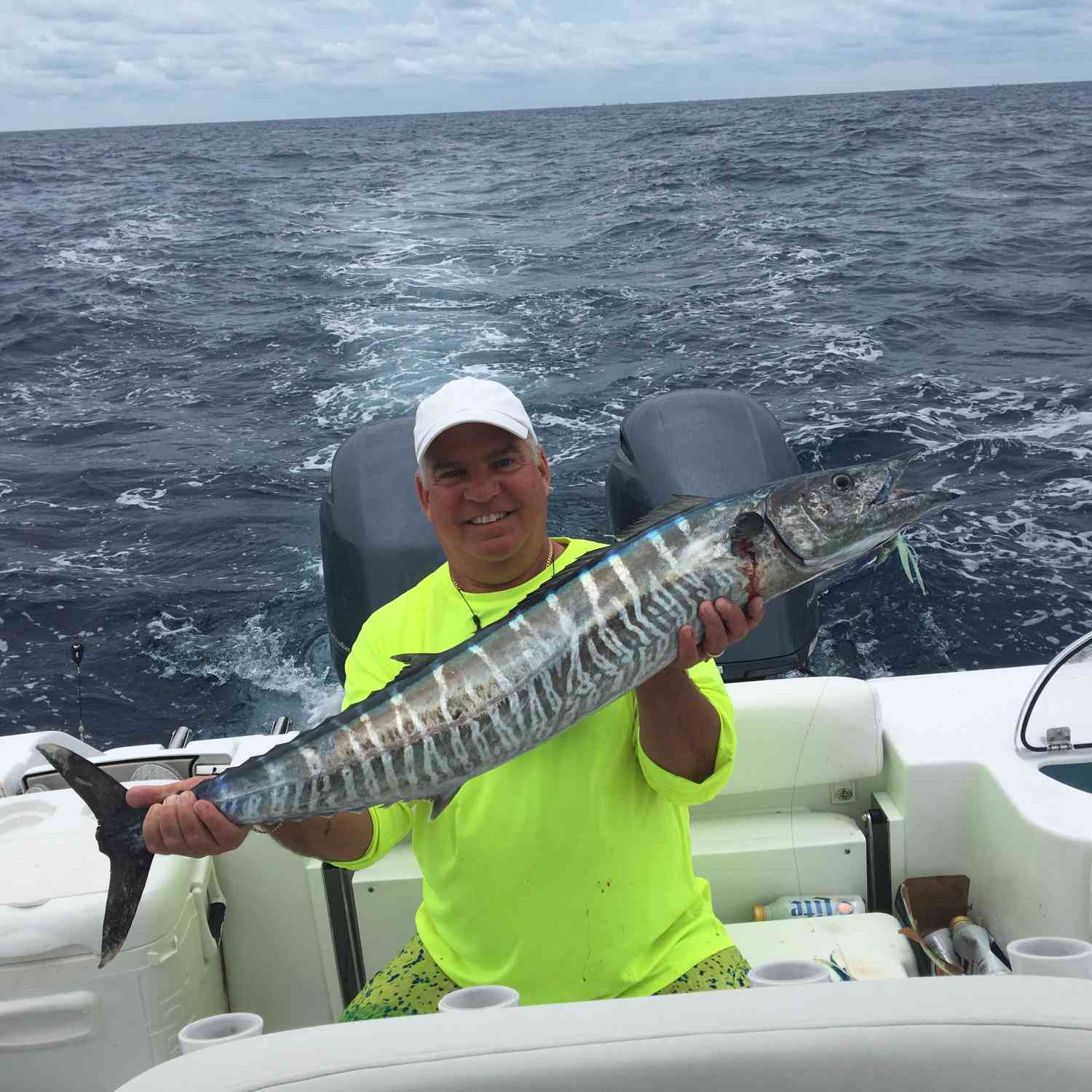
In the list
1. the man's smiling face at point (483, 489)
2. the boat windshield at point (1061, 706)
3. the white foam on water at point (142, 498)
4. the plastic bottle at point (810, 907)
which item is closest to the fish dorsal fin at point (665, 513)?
the man's smiling face at point (483, 489)

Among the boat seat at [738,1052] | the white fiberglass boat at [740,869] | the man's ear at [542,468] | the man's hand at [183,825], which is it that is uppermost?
the man's ear at [542,468]

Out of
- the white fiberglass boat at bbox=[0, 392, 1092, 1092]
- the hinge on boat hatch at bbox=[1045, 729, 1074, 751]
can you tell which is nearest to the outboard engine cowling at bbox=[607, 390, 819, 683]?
the white fiberglass boat at bbox=[0, 392, 1092, 1092]

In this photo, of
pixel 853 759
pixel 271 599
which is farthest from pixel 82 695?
pixel 853 759

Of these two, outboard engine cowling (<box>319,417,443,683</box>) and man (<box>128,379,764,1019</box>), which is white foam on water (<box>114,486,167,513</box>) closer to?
outboard engine cowling (<box>319,417,443,683</box>)

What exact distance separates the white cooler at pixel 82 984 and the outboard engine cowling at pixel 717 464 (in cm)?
227

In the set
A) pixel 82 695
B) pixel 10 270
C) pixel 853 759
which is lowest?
pixel 82 695

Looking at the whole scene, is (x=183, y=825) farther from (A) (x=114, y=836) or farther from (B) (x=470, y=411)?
(B) (x=470, y=411)

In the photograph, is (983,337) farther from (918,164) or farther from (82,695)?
(918,164)

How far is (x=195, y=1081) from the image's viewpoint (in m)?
1.43

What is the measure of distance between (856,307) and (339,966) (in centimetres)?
1261

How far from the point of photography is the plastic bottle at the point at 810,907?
3066 mm

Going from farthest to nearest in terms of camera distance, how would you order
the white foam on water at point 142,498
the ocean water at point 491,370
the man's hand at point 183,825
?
the white foam on water at point 142,498, the ocean water at point 491,370, the man's hand at point 183,825

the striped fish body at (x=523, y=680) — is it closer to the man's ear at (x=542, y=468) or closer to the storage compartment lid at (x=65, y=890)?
the man's ear at (x=542, y=468)

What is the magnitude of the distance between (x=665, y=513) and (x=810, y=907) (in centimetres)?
155
